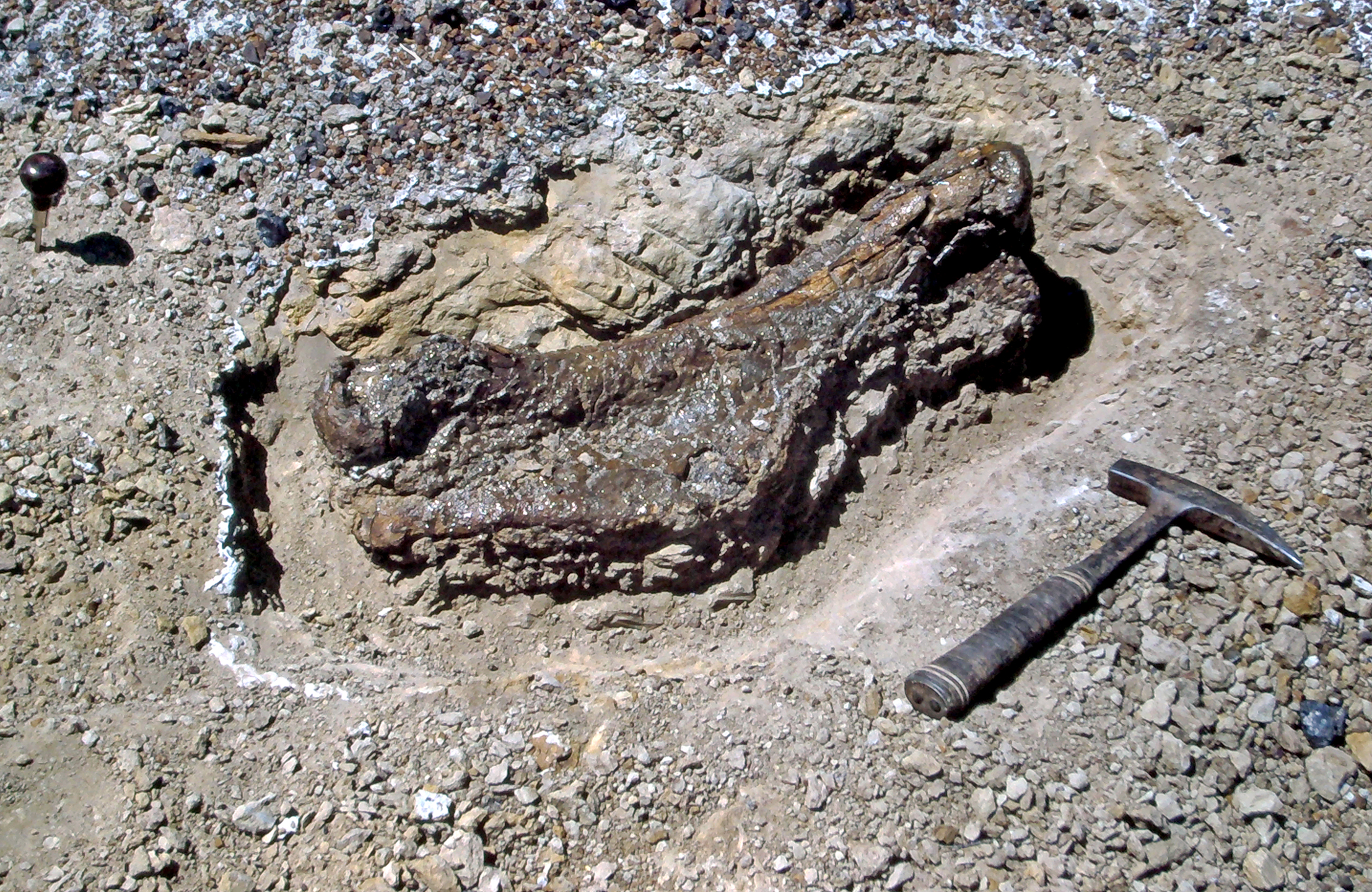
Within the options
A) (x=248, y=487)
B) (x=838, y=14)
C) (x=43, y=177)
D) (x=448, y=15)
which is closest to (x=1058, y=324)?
(x=838, y=14)

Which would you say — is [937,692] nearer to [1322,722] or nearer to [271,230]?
[1322,722]

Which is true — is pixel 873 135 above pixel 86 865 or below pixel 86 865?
above

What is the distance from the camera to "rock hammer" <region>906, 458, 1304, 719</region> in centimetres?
363

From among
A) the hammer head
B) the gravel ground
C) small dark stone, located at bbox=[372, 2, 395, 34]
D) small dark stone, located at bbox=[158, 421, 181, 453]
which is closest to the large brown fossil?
the gravel ground

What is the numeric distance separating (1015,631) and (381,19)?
171 inches

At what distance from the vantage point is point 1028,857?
3387 millimetres

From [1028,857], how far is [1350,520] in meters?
1.99

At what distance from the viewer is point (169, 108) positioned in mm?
5027

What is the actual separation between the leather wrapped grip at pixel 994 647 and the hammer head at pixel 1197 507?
0.56 m

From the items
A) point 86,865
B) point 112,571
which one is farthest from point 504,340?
point 86,865

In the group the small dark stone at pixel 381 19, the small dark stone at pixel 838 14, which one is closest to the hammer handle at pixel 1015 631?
the small dark stone at pixel 838 14

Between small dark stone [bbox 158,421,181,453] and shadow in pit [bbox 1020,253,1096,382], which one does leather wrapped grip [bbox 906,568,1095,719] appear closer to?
shadow in pit [bbox 1020,253,1096,382]

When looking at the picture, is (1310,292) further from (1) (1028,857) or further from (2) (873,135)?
(1) (1028,857)

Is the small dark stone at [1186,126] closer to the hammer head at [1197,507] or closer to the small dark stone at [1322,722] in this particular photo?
the hammer head at [1197,507]
